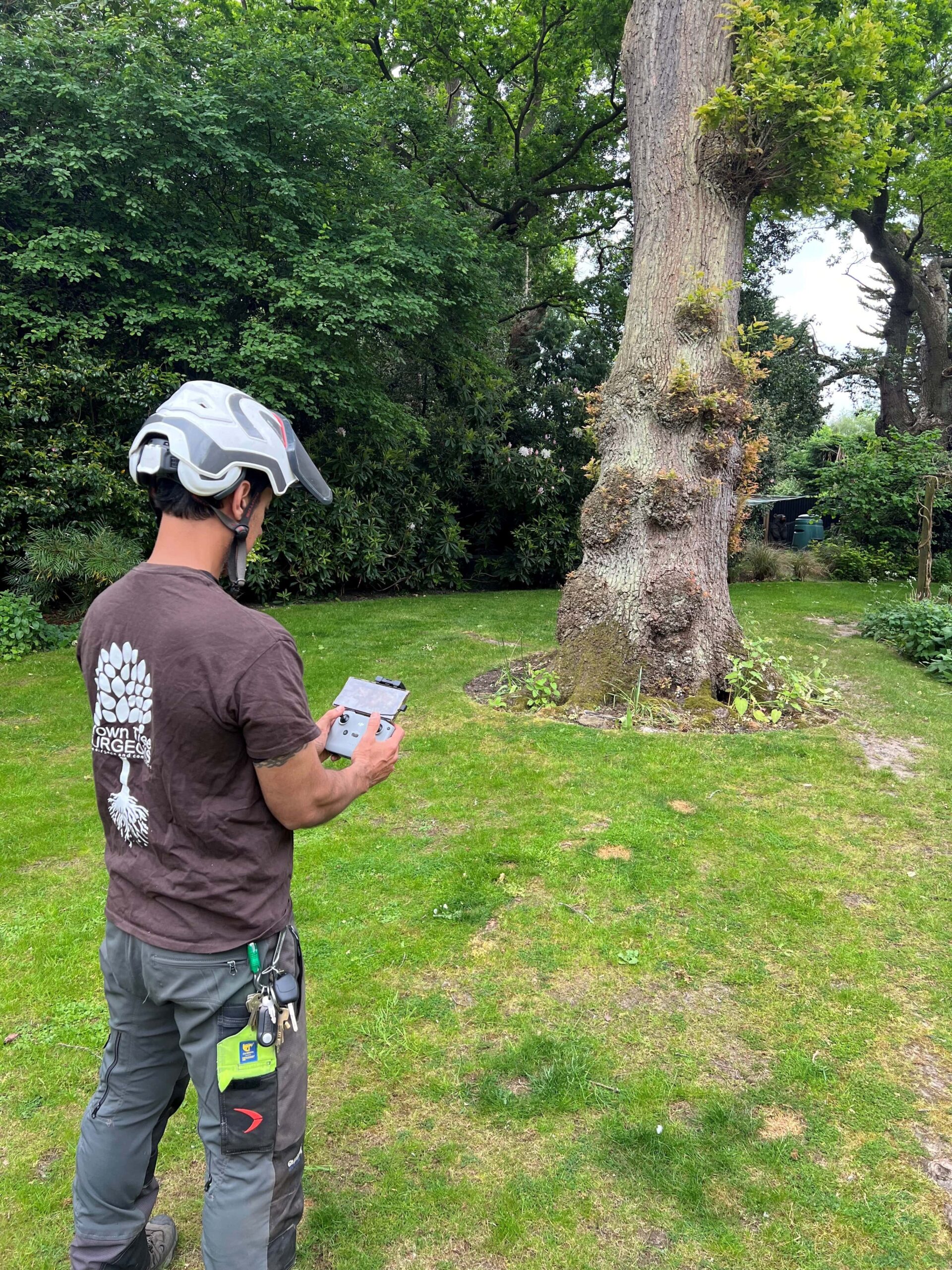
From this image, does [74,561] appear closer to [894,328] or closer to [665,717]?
[665,717]

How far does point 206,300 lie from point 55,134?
2.15m

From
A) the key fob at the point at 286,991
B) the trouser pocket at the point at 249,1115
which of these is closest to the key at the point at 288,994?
the key fob at the point at 286,991

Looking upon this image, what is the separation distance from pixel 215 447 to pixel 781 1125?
2442 millimetres

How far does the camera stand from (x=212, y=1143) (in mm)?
1439

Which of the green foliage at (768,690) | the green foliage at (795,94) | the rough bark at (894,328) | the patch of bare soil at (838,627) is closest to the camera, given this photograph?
the green foliage at (795,94)

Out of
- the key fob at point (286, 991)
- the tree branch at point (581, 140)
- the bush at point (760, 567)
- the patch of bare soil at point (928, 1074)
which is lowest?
the patch of bare soil at point (928, 1074)

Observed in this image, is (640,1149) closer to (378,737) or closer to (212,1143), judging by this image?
(212,1143)

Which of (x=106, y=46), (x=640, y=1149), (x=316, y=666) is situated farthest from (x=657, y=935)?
(x=106, y=46)

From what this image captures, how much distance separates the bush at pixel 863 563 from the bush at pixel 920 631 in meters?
6.02

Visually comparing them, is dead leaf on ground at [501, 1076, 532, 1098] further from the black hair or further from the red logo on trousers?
the black hair

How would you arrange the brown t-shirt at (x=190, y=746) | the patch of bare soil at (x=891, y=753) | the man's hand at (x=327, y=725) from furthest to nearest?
the patch of bare soil at (x=891, y=753), the man's hand at (x=327, y=725), the brown t-shirt at (x=190, y=746)

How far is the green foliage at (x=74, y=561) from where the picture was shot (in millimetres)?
8180

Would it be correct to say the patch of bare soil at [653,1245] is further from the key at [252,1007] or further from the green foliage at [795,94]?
the green foliage at [795,94]

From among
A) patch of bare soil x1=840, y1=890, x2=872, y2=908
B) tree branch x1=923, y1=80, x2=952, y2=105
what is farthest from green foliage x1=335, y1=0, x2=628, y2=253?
patch of bare soil x1=840, y1=890, x2=872, y2=908
